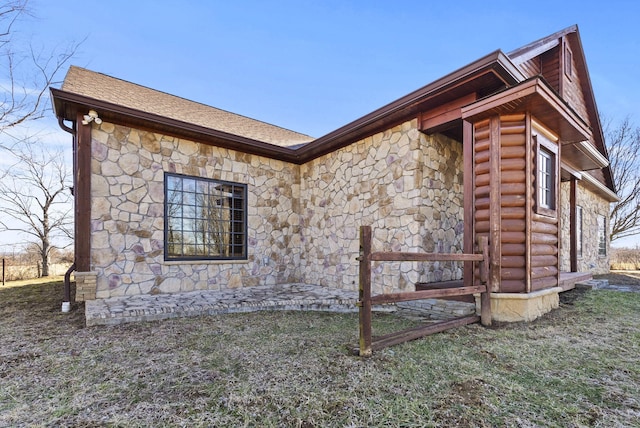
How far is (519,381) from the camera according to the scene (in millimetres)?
2383

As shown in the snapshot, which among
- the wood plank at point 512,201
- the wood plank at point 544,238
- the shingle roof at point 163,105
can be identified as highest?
the shingle roof at point 163,105

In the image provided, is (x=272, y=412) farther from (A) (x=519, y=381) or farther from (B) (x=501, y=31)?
(B) (x=501, y=31)

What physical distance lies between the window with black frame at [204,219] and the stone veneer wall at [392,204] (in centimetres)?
170

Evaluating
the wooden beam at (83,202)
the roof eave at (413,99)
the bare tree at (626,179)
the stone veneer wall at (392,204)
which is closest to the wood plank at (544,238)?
the stone veneer wall at (392,204)

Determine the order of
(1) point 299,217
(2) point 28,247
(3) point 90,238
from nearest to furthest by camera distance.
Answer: (3) point 90,238 → (1) point 299,217 → (2) point 28,247

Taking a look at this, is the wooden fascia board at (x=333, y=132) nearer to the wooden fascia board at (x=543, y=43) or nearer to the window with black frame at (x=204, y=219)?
the window with black frame at (x=204, y=219)

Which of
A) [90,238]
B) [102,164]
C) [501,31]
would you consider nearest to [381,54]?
[501,31]

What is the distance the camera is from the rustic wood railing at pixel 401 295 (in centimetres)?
287

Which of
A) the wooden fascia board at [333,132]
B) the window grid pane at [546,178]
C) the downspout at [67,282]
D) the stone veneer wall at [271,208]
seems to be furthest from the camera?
the stone veneer wall at [271,208]

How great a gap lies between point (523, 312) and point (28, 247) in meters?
13.7

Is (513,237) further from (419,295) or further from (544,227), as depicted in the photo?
(419,295)

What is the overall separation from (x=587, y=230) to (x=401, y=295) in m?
10.5

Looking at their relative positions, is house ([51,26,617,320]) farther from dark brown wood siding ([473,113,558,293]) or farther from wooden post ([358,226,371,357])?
wooden post ([358,226,371,357])

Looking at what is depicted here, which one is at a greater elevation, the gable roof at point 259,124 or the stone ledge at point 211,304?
the gable roof at point 259,124
